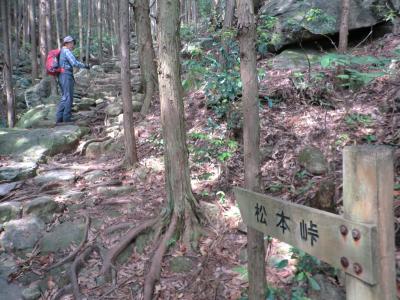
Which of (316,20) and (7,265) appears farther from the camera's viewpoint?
(316,20)

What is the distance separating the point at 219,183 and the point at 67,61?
5.79m

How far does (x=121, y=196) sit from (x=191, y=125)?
2.09 metres

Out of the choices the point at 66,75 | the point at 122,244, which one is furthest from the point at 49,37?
the point at 122,244

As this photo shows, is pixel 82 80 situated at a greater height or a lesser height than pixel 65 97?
greater

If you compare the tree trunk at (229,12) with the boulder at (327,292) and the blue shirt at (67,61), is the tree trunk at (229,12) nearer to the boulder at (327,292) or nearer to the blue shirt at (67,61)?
the blue shirt at (67,61)

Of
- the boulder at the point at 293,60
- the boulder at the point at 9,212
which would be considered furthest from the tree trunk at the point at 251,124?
the boulder at the point at 293,60

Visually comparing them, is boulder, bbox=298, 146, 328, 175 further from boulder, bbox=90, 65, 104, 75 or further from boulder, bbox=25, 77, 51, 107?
boulder, bbox=90, 65, 104, 75

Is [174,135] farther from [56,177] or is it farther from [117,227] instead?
[56,177]

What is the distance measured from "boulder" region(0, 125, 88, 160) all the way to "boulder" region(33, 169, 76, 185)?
1061mm

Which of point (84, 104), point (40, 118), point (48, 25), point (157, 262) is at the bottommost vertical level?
point (157, 262)

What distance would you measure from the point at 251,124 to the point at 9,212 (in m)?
4.63

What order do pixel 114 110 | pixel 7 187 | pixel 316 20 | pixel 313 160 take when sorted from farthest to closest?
1. pixel 114 110
2. pixel 316 20
3. pixel 7 187
4. pixel 313 160

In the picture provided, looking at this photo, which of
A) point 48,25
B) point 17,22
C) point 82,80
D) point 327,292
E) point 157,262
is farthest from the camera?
point 17,22

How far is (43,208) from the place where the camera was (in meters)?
5.95
